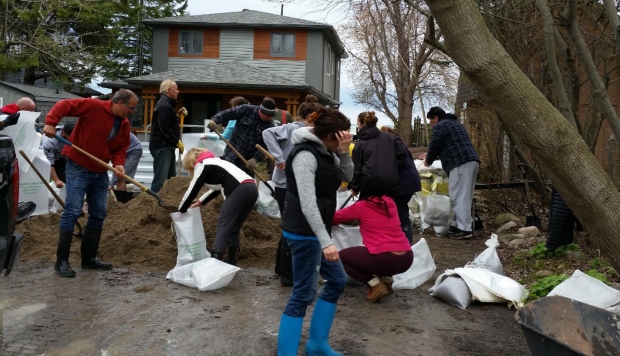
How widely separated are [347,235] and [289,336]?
2.52m

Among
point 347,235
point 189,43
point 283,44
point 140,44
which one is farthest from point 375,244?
point 140,44

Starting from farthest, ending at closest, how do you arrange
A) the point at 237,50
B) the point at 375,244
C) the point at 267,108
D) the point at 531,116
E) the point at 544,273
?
the point at 237,50 → the point at 267,108 → the point at 544,273 → the point at 375,244 → the point at 531,116

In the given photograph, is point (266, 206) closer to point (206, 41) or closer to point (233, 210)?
point (233, 210)

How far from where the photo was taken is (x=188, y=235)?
23.0ft

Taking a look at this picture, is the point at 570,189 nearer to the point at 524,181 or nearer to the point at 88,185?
the point at 88,185

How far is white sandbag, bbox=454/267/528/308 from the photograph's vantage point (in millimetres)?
6293

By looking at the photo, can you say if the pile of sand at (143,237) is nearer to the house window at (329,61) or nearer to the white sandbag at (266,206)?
the white sandbag at (266,206)

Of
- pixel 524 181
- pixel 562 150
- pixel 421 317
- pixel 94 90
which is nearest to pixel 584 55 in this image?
pixel 562 150

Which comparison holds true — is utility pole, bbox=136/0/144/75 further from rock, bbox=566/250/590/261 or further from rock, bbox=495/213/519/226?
rock, bbox=566/250/590/261

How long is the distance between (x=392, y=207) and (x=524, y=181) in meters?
5.11

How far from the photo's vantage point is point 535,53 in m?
10.7

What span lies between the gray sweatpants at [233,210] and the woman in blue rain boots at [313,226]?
227cm

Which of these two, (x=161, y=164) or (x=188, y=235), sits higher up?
(x=161, y=164)

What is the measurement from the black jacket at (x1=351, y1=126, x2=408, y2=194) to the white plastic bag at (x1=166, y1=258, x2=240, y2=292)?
1607mm
